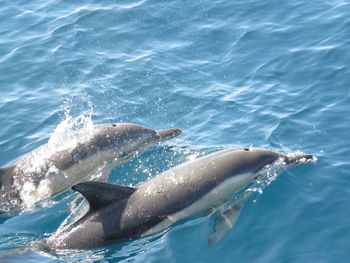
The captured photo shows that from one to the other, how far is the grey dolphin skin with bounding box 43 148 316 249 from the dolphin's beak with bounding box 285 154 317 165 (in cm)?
109

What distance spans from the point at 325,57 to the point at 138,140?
545cm

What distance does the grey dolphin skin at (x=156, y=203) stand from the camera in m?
10.5

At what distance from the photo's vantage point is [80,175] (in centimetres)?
1325

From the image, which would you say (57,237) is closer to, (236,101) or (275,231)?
(275,231)

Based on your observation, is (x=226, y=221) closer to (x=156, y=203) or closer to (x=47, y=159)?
(x=156, y=203)

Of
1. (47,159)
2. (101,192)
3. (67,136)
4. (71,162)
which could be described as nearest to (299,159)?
(101,192)

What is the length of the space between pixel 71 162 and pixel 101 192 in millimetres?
2914

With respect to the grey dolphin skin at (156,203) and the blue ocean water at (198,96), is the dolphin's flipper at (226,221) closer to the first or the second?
the grey dolphin skin at (156,203)

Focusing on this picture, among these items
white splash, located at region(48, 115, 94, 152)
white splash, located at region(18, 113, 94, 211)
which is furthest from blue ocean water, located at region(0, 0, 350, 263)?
white splash, located at region(48, 115, 94, 152)

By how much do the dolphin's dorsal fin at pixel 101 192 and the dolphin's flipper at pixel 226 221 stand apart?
1564 mm

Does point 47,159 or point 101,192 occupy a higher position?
point 47,159

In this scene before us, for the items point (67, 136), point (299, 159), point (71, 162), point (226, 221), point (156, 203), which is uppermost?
point (67, 136)

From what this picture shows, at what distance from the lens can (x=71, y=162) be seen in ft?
43.1

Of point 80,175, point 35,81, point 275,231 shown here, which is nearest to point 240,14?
point 35,81
